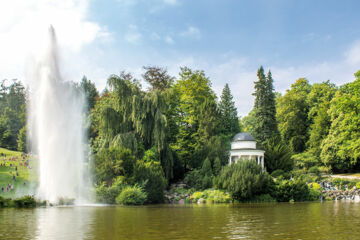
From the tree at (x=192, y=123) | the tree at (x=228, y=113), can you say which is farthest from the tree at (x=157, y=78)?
the tree at (x=228, y=113)

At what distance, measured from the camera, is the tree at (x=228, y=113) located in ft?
205

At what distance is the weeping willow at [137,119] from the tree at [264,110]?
64.4 ft

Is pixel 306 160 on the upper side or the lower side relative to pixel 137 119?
lower

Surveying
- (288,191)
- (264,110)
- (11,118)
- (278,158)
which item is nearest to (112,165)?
(288,191)

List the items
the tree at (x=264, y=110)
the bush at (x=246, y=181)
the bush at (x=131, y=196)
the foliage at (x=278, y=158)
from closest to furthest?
the bush at (x=131, y=196) → the bush at (x=246, y=181) → the foliage at (x=278, y=158) → the tree at (x=264, y=110)

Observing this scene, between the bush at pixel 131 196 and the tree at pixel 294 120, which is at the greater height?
the tree at pixel 294 120

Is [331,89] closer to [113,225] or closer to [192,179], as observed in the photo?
[192,179]

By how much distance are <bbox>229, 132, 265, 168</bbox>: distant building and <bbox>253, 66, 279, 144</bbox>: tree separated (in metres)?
8.80

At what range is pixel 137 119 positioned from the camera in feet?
127

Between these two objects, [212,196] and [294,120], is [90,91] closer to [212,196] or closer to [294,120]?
[294,120]

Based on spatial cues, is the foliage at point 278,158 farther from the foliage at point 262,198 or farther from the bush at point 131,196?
the bush at point 131,196

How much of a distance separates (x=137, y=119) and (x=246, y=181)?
13.5 meters

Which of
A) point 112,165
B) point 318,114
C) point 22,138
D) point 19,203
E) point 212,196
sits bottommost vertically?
point 212,196

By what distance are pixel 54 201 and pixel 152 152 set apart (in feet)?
44.9
